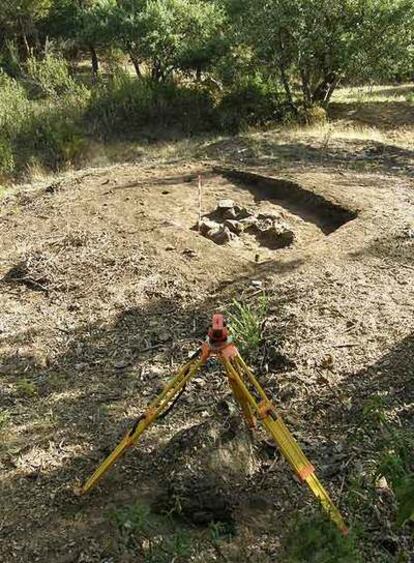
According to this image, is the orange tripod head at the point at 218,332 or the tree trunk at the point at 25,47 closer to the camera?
the orange tripod head at the point at 218,332

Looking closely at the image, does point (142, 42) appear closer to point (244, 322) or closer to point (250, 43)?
point (250, 43)

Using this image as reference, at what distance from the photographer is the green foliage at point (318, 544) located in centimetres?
254

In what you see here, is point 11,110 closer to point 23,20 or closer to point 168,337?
point 168,337

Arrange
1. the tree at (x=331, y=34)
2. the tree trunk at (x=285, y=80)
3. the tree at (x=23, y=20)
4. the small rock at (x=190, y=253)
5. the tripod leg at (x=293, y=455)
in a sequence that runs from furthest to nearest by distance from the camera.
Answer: the tree at (x=23, y=20), the tree trunk at (x=285, y=80), the tree at (x=331, y=34), the small rock at (x=190, y=253), the tripod leg at (x=293, y=455)

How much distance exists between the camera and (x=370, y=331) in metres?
4.51

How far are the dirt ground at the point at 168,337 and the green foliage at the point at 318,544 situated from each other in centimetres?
12

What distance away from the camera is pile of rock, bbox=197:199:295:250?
6.51m

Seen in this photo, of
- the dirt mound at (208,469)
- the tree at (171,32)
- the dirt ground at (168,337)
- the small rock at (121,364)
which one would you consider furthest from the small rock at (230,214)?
the tree at (171,32)

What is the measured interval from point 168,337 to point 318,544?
243 cm

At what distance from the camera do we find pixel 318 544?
269 cm

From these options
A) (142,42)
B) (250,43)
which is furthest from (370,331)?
(142,42)

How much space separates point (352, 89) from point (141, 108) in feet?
25.0

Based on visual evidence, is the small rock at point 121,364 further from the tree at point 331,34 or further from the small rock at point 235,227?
the tree at point 331,34

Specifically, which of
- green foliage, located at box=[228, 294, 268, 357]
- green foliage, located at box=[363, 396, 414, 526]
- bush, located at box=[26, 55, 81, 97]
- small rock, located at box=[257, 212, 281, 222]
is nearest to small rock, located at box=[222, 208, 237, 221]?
small rock, located at box=[257, 212, 281, 222]
